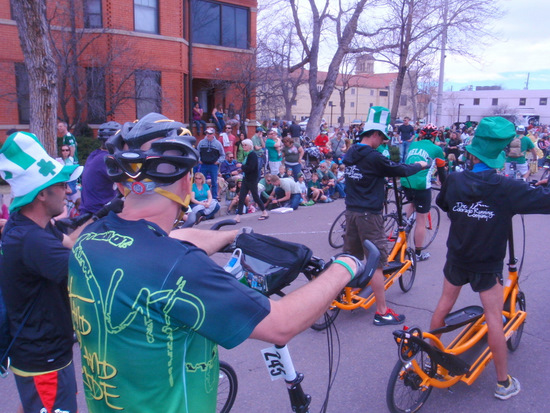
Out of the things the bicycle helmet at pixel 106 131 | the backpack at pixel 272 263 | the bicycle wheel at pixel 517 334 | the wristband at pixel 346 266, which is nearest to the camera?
the wristband at pixel 346 266

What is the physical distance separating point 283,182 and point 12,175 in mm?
8946

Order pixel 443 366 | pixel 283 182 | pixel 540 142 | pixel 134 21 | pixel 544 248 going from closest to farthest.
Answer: pixel 443 366, pixel 544 248, pixel 283 182, pixel 134 21, pixel 540 142

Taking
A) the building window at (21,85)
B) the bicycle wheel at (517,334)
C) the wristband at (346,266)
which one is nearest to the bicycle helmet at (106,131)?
the wristband at (346,266)

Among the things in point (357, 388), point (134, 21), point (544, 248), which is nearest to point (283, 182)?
point (544, 248)

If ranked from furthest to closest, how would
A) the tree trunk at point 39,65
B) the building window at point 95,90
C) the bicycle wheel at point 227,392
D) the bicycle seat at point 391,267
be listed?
the building window at point 95,90 → the tree trunk at point 39,65 → the bicycle seat at point 391,267 → the bicycle wheel at point 227,392

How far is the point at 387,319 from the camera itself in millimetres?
4809

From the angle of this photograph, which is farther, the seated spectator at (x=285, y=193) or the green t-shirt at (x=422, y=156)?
the seated spectator at (x=285, y=193)

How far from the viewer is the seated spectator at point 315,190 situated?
40.1 feet

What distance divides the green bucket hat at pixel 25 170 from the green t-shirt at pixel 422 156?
14.4 ft

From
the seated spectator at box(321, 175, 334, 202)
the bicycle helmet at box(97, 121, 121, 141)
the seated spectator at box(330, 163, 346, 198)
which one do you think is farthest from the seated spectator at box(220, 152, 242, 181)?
the bicycle helmet at box(97, 121, 121, 141)

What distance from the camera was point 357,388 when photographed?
3744mm

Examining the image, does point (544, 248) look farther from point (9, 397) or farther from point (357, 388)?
point (9, 397)

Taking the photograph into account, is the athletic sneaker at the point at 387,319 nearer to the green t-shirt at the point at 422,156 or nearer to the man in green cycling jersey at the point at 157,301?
the green t-shirt at the point at 422,156

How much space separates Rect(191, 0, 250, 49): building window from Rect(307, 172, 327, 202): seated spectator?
10370 mm
